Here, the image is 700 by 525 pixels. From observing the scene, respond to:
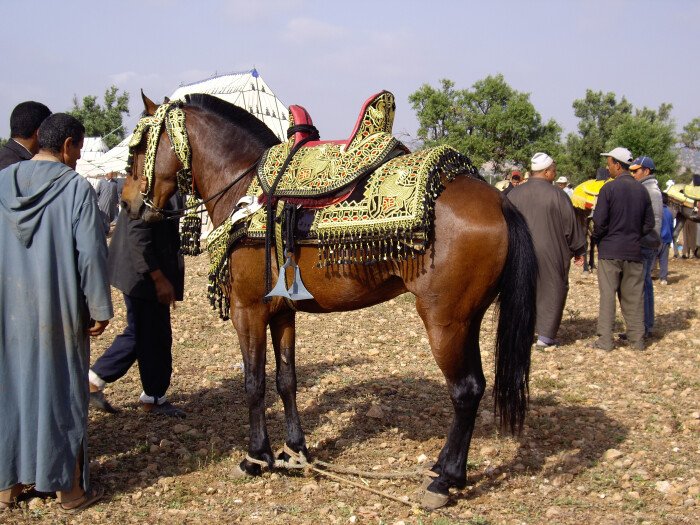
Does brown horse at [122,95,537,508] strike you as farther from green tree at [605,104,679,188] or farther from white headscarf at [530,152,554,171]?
green tree at [605,104,679,188]

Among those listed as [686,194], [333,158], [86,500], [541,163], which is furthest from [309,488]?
[686,194]

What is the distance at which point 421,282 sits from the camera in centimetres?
378

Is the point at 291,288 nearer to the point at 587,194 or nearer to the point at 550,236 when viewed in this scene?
the point at 550,236

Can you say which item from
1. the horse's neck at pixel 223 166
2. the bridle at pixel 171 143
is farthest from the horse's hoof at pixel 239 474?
the bridle at pixel 171 143

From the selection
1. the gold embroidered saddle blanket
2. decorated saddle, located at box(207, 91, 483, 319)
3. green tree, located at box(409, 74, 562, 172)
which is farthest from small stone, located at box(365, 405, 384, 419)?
green tree, located at box(409, 74, 562, 172)

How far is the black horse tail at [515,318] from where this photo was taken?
379 cm

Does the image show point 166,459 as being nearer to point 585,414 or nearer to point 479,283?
point 479,283

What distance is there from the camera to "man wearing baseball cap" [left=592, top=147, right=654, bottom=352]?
772 cm

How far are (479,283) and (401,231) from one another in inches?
21.0

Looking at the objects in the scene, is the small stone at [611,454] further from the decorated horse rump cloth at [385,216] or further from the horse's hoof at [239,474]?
the horse's hoof at [239,474]

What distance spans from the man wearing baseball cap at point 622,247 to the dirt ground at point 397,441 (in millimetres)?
365

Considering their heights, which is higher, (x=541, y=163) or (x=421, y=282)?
(x=541, y=163)

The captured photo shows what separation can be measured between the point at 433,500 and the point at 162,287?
251 centimetres

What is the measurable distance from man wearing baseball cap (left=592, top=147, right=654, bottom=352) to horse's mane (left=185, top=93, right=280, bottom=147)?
4824mm
